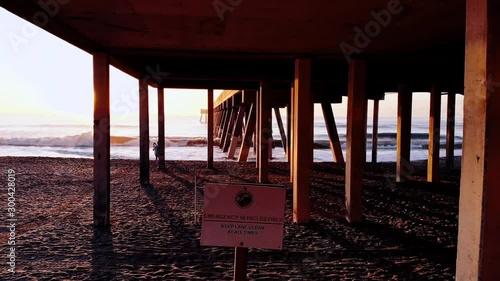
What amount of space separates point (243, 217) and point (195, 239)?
2.93 meters

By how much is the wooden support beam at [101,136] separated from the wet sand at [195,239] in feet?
1.04

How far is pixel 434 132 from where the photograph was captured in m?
9.83

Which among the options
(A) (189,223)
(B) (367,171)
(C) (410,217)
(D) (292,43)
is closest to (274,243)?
(D) (292,43)


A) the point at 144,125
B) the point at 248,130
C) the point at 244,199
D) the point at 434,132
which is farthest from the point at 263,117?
the point at 244,199

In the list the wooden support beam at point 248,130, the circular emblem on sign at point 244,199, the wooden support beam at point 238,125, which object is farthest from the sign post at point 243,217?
the wooden support beam at point 238,125

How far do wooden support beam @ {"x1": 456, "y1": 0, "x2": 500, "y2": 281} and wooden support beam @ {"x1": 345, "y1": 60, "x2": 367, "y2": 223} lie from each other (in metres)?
3.63

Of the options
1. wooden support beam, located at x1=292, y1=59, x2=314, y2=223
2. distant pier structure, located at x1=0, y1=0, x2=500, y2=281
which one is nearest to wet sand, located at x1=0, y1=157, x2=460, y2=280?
wooden support beam, located at x1=292, y1=59, x2=314, y2=223

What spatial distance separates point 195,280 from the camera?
3697 millimetres

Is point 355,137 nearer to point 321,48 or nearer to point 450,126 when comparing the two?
point 321,48

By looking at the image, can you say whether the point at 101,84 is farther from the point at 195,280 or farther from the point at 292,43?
the point at 195,280

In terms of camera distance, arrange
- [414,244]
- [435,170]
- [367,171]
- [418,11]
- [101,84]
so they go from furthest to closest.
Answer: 1. [367,171]
2. [435,170]
3. [101,84]
4. [414,244]
5. [418,11]

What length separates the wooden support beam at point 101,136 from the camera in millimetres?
5500

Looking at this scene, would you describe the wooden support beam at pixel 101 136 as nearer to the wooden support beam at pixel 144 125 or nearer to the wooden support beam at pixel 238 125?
the wooden support beam at pixel 144 125

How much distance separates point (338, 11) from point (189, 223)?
372 cm
